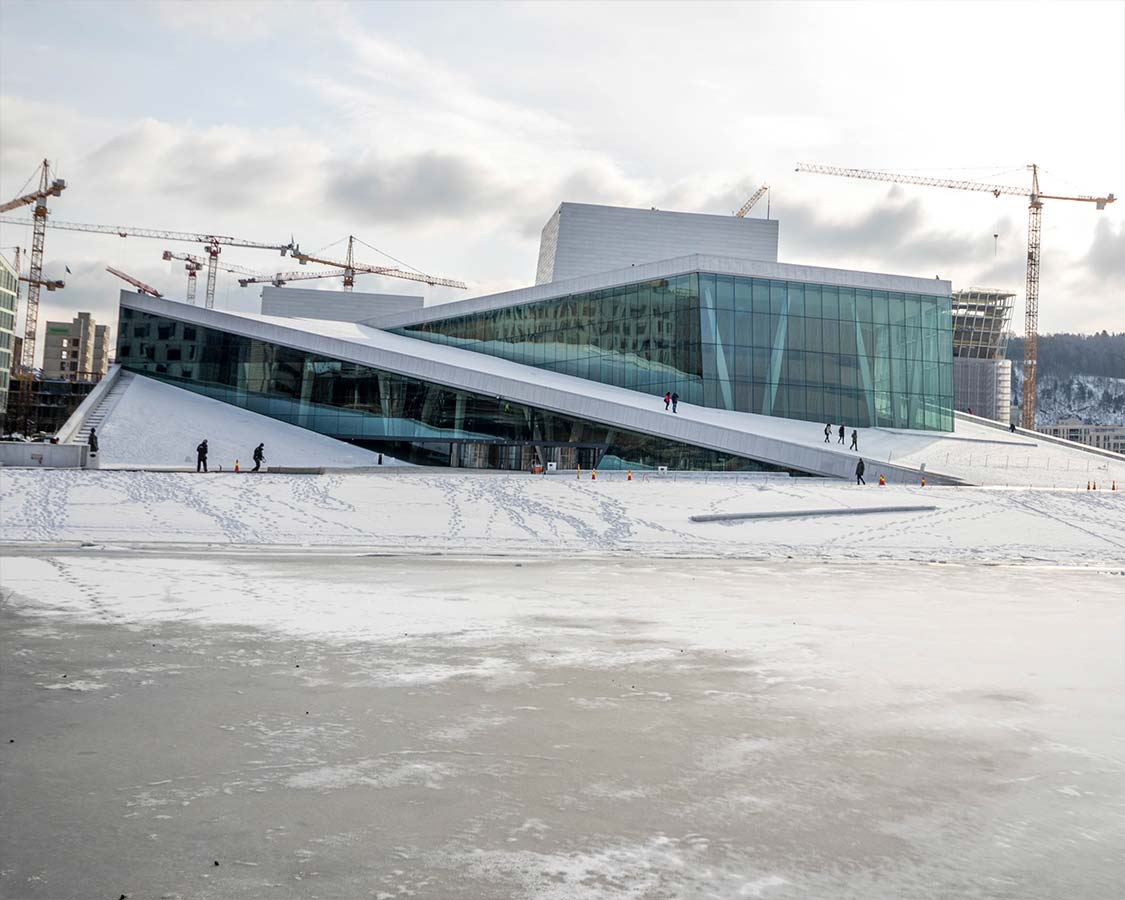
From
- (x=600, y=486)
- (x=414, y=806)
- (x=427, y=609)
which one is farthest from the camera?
(x=600, y=486)

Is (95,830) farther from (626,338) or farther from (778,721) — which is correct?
(626,338)

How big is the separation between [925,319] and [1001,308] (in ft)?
408

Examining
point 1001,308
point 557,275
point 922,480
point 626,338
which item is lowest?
point 922,480

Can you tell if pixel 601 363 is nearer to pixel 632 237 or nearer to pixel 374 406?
pixel 374 406

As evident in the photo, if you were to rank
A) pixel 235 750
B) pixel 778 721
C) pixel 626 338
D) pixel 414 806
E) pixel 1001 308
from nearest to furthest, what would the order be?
pixel 414 806 → pixel 235 750 → pixel 778 721 → pixel 626 338 → pixel 1001 308

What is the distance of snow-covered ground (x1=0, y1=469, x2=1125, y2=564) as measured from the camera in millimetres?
18547

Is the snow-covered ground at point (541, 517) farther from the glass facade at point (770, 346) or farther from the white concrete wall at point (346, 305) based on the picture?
the white concrete wall at point (346, 305)

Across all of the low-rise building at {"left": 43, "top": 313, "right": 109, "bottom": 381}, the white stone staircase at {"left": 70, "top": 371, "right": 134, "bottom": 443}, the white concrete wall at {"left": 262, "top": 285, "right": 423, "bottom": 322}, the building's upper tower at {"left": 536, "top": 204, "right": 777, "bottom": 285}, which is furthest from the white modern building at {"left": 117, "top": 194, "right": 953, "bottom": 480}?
the low-rise building at {"left": 43, "top": 313, "right": 109, "bottom": 381}

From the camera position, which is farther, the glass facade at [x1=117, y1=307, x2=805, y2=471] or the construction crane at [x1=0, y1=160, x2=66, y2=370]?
the construction crane at [x1=0, y1=160, x2=66, y2=370]

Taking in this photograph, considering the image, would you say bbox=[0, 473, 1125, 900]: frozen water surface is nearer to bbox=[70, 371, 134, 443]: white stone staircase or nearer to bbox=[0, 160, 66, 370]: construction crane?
bbox=[70, 371, 134, 443]: white stone staircase

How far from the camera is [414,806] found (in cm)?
440

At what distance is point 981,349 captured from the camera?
15962 cm

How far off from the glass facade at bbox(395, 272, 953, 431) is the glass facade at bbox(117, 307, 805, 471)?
7202 millimetres

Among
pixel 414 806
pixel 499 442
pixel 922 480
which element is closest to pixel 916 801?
pixel 414 806
